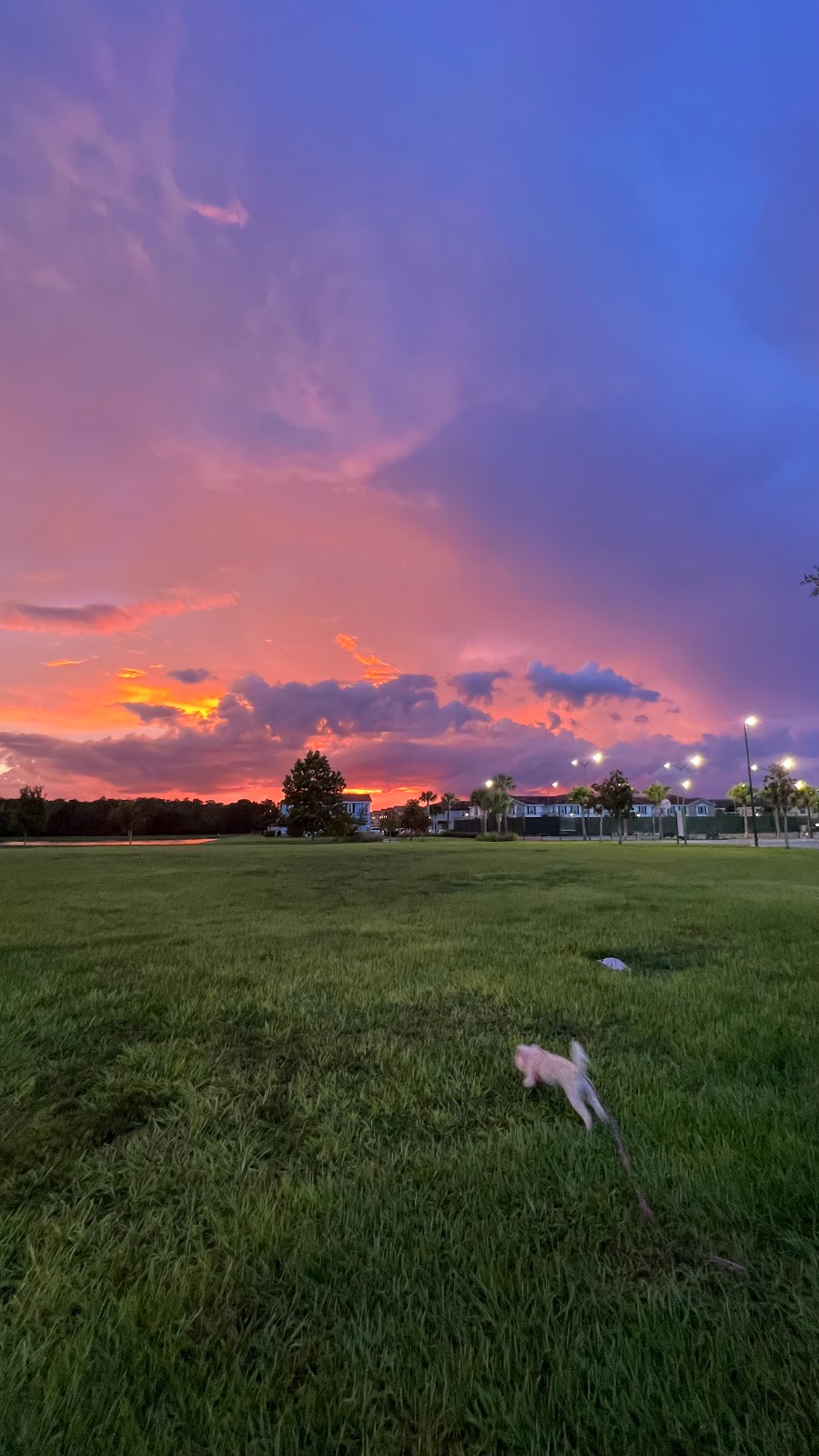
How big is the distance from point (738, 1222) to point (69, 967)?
23.4ft

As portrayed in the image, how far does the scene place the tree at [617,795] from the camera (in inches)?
2923

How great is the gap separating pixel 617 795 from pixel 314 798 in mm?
37364

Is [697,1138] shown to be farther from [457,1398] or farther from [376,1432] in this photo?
[376,1432]

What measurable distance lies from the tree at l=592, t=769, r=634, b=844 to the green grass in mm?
71369

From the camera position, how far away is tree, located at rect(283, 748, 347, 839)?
7438 centimetres

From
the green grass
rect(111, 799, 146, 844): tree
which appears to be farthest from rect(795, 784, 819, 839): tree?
the green grass

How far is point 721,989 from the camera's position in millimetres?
6297

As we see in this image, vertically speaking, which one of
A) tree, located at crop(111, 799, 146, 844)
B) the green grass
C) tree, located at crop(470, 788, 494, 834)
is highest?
tree, located at crop(470, 788, 494, 834)

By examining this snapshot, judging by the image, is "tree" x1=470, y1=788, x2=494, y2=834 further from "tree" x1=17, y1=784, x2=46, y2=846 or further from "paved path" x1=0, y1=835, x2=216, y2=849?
"tree" x1=17, y1=784, x2=46, y2=846

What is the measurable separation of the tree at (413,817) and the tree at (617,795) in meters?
43.5

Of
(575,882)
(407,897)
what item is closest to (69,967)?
Result: (407,897)

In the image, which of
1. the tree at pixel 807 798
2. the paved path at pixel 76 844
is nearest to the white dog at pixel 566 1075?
the paved path at pixel 76 844

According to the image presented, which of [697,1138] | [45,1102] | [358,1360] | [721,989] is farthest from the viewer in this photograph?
[721,989]

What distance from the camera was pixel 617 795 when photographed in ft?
245
